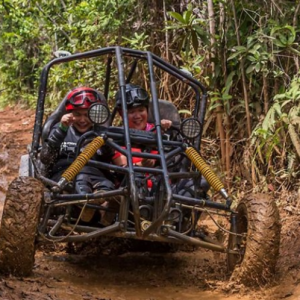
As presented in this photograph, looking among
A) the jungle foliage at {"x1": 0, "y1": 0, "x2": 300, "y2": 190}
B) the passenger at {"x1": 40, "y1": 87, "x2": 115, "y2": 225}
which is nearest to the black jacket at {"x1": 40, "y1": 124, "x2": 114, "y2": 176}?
the passenger at {"x1": 40, "y1": 87, "x2": 115, "y2": 225}

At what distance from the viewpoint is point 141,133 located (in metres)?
4.09

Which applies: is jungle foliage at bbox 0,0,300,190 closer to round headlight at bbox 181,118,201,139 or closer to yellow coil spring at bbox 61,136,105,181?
round headlight at bbox 181,118,201,139

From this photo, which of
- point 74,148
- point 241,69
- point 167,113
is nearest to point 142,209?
point 74,148

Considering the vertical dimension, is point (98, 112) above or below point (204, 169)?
above

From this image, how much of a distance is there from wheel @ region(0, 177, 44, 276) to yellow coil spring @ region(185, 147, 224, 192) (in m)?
1.02

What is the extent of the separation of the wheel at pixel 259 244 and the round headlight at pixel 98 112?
104 cm

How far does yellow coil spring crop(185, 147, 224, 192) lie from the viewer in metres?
3.96

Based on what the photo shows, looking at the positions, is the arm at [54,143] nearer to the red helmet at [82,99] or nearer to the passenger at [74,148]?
the passenger at [74,148]

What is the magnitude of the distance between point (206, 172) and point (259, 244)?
1.95ft

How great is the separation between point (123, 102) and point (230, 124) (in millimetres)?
2304

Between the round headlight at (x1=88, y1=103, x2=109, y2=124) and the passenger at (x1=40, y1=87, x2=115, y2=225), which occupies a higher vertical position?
the round headlight at (x1=88, y1=103, x2=109, y2=124)

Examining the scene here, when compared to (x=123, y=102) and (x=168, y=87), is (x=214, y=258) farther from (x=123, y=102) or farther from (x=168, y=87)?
(x=168, y=87)

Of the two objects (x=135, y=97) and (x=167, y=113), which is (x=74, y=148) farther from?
(x=167, y=113)

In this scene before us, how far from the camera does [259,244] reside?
3662 millimetres
